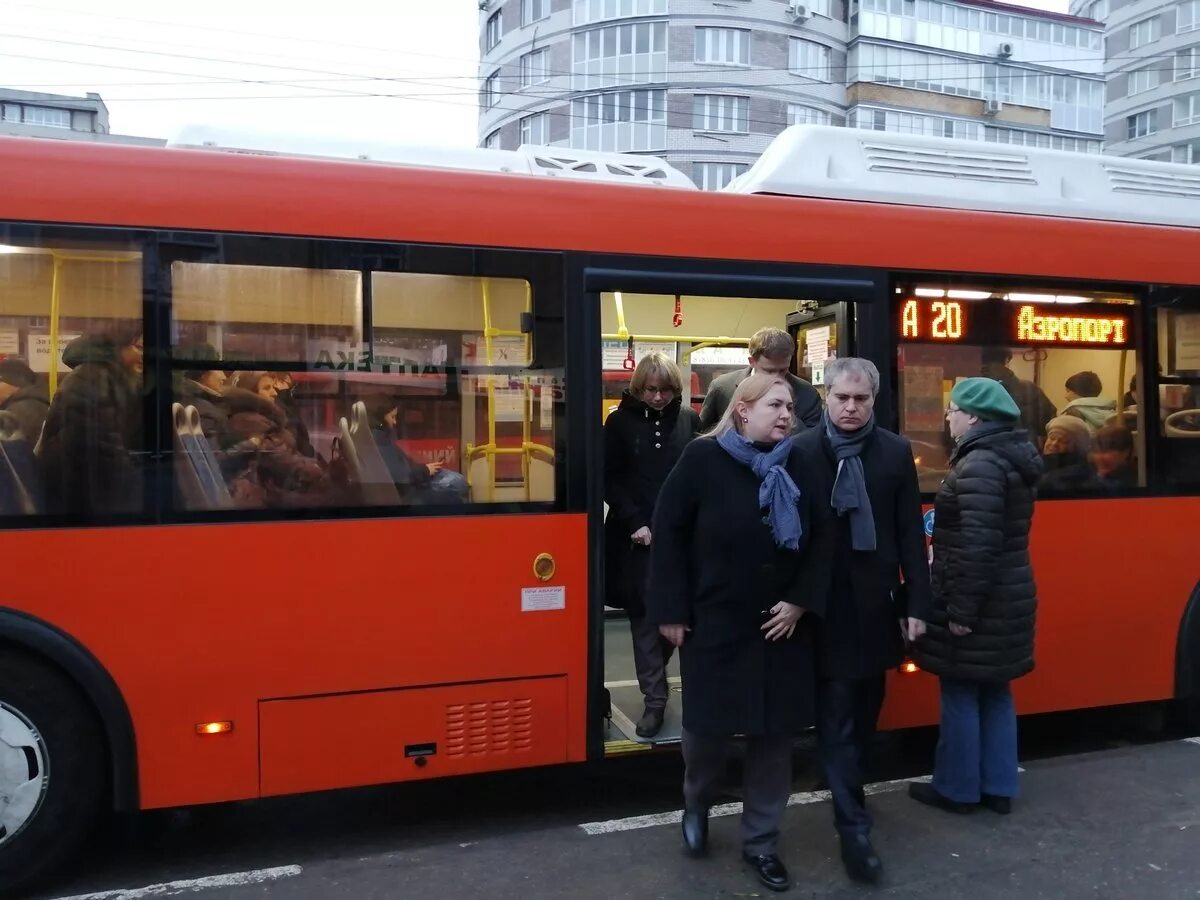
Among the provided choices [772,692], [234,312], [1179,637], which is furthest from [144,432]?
[1179,637]

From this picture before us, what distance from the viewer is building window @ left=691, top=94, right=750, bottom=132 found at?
42938 millimetres

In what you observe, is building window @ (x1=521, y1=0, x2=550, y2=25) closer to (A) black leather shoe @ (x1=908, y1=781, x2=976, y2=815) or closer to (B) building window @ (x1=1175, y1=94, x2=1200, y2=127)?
(B) building window @ (x1=1175, y1=94, x2=1200, y2=127)

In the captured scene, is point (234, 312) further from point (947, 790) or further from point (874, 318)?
point (947, 790)

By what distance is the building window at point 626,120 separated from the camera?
140ft

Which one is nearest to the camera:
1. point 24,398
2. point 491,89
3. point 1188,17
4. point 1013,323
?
point 24,398

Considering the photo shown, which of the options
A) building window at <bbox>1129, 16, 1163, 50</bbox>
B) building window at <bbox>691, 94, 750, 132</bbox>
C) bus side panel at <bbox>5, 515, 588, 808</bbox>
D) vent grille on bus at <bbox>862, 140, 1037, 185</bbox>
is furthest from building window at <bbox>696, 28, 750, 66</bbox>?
bus side panel at <bbox>5, 515, 588, 808</bbox>

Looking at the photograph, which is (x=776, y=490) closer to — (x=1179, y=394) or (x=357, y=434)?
(x=357, y=434)

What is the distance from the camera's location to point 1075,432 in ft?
16.9

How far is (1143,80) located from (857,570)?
A: 202 feet

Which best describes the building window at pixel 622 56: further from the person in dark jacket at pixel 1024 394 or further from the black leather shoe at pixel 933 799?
the black leather shoe at pixel 933 799

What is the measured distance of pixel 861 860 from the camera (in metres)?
3.85

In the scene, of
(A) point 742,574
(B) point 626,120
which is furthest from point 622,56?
(A) point 742,574

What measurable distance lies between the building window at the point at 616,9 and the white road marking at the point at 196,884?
4405 centimetres

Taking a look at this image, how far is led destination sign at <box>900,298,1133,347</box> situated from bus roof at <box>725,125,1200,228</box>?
567mm
